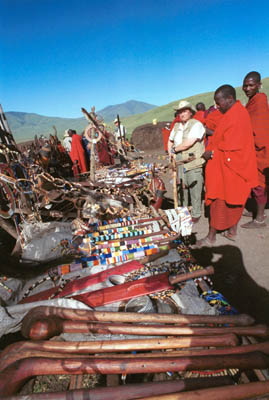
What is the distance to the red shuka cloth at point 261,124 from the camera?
3.49m

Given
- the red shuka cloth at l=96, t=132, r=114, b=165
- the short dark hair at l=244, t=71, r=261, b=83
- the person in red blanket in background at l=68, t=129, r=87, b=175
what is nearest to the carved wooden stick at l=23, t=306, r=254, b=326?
the short dark hair at l=244, t=71, r=261, b=83

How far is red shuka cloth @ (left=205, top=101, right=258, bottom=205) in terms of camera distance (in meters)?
2.89

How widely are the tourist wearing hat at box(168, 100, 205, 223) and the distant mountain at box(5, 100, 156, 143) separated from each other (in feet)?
213

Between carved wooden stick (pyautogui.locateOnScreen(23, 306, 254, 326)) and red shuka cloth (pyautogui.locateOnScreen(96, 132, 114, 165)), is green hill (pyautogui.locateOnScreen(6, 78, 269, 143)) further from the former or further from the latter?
carved wooden stick (pyautogui.locateOnScreen(23, 306, 254, 326))

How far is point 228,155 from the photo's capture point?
3.02 meters

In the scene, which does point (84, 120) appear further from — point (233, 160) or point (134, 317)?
point (134, 317)

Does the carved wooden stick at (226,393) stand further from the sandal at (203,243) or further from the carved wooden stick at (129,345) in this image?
the sandal at (203,243)

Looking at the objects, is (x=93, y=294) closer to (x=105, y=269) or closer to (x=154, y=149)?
(x=105, y=269)

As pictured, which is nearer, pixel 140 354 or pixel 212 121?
pixel 140 354

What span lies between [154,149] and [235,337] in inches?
562

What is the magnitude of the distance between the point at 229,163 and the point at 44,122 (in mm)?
118373

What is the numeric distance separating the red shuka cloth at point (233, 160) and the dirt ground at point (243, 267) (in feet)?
2.71

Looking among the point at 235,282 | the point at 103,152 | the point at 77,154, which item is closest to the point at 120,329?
the point at 235,282

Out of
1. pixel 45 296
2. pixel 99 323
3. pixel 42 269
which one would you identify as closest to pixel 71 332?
pixel 99 323
